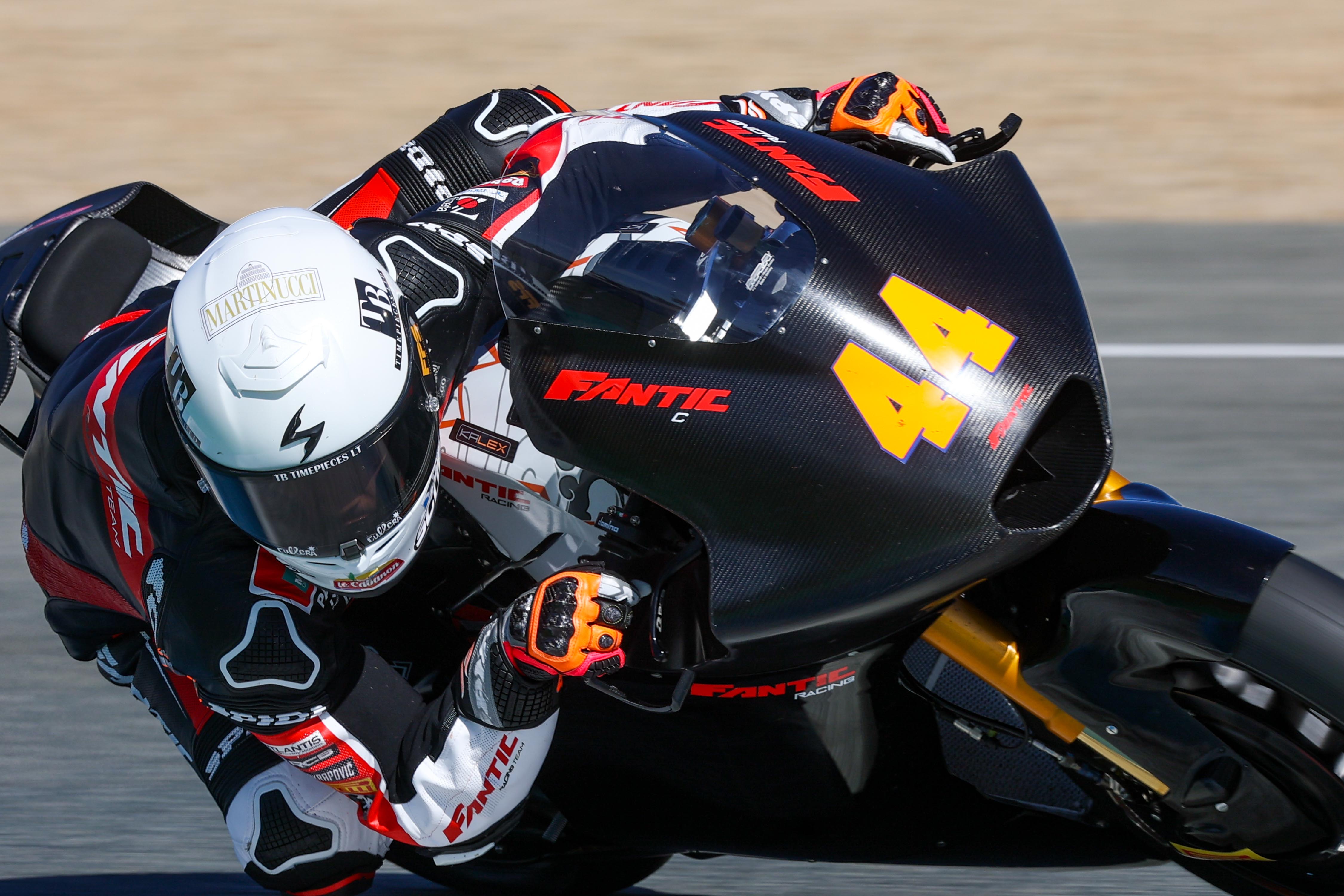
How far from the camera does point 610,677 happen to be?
2453 mm

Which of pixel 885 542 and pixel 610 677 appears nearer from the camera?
pixel 885 542

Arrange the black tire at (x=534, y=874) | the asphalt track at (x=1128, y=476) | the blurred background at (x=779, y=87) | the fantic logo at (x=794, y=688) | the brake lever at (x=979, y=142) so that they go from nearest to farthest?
the fantic logo at (x=794, y=688)
the brake lever at (x=979, y=142)
the black tire at (x=534, y=874)
the asphalt track at (x=1128, y=476)
the blurred background at (x=779, y=87)

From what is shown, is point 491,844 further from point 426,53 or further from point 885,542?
point 426,53

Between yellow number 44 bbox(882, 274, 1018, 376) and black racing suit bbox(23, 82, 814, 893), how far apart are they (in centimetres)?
76

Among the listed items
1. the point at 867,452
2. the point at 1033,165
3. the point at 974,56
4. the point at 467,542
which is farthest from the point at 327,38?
the point at 867,452

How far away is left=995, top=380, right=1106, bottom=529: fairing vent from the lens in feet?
6.40

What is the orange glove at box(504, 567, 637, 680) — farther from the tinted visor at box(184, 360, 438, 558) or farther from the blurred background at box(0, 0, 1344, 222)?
the blurred background at box(0, 0, 1344, 222)

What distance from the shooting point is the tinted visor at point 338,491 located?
2205 millimetres

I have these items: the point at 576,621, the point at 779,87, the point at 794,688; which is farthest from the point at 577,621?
the point at 779,87

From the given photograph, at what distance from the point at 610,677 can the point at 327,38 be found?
7102mm

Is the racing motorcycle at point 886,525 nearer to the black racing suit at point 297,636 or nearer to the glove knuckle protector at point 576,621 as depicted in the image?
the glove knuckle protector at point 576,621

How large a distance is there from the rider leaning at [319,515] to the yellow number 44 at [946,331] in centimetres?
54

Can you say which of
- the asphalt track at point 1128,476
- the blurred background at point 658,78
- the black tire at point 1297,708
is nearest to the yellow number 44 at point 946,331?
the black tire at point 1297,708

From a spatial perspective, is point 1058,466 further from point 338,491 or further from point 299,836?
point 299,836
